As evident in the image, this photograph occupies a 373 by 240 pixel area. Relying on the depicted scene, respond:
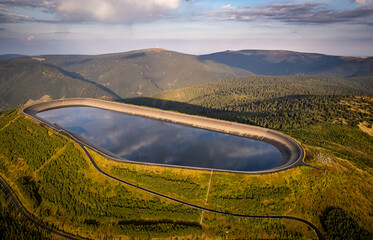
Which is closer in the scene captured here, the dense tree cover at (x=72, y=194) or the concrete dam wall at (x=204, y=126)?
the dense tree cover at (x=72, y=194)

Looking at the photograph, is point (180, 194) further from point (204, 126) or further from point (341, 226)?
point (204, 126)

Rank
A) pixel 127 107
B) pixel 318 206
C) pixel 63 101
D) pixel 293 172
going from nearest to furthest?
pixel 318 206 < pixel 293 172 < pixel 127 107 < pixel 63 101

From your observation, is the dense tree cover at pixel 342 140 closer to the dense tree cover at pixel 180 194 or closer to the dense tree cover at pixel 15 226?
the dense tree cover at pixel 180 194

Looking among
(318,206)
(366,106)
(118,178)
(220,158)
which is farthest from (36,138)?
(366,106)

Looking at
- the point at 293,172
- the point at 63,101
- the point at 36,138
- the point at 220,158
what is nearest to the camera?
the point at 293,172

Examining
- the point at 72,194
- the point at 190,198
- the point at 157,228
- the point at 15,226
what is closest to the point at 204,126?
the point at 190,198

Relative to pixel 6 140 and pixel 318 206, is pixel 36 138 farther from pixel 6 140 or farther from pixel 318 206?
pixel 318 206

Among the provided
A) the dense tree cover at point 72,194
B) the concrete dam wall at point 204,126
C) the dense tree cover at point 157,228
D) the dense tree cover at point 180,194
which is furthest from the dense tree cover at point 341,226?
the dense tree cover at point 72,194
